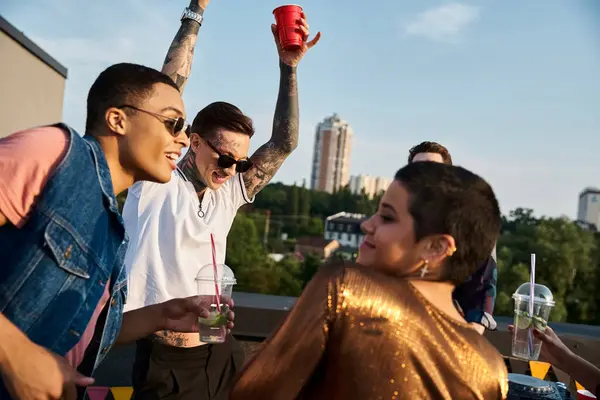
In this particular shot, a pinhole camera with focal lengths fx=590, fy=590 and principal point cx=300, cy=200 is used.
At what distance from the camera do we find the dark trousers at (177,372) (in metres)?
2.64

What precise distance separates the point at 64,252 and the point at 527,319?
6.28 ft

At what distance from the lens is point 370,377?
1339 millimetres

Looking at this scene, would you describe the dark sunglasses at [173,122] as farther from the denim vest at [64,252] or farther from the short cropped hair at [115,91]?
the denim vest at [64,252]

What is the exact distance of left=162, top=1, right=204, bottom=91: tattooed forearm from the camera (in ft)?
9.75

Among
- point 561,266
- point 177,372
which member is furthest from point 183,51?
point 561,266

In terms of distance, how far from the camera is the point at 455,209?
146cm

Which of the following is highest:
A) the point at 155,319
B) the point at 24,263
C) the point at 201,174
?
the point at 201,174

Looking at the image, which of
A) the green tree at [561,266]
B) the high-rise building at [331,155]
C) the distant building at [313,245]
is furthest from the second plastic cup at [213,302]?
the high-rise building at [331,155]

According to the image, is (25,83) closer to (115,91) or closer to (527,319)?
(115,91)

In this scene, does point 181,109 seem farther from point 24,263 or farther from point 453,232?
point 453,232

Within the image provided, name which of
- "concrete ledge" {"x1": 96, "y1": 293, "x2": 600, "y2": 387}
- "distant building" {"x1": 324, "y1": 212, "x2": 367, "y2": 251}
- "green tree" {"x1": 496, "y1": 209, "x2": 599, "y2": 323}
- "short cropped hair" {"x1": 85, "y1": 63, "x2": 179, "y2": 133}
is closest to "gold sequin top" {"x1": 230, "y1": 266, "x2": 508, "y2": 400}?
"short cropped hair" {"x1": 85, "y1": 63, "x2": 179, "y2": 133}

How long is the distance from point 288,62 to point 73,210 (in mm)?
1861

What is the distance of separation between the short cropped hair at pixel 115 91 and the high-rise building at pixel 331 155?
12172 cm

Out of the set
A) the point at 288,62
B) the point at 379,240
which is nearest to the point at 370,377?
the point at 379,240
